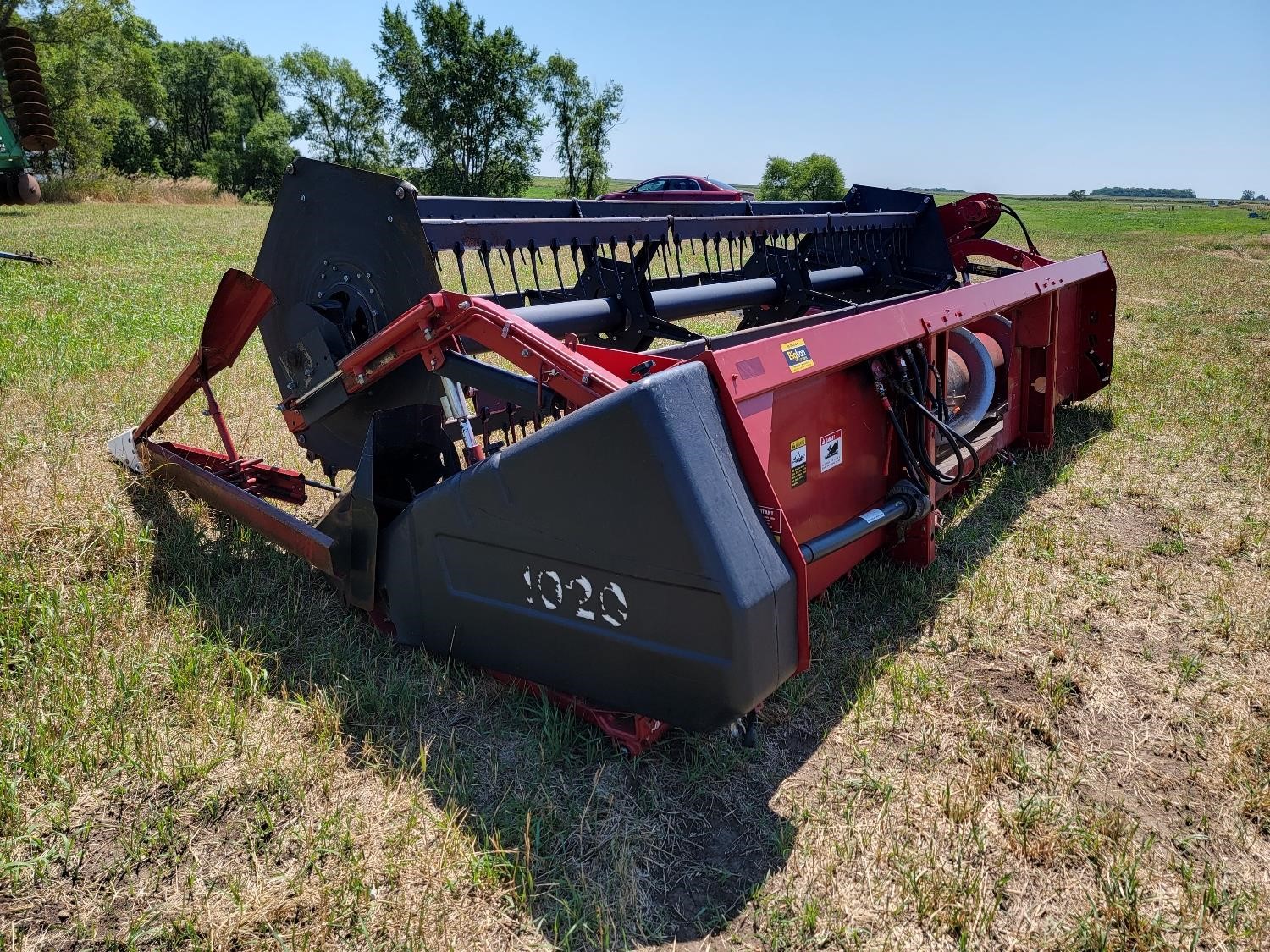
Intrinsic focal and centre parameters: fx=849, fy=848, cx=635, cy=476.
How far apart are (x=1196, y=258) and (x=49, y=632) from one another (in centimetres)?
2397

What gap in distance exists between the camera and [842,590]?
3428mm

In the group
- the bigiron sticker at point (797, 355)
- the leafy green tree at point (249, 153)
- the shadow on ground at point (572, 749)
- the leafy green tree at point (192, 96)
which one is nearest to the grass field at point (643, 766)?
the shadow on ground at point (572, 749)

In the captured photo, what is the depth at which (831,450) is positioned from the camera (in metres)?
2.78

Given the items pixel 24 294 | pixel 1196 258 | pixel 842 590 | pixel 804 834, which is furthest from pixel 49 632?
pixel 1196 258

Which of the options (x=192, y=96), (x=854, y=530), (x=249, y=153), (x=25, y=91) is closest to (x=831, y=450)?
(x=854, y=530)

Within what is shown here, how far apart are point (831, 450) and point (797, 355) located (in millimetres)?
467

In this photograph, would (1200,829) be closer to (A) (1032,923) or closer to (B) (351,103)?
(A) (1032,923)

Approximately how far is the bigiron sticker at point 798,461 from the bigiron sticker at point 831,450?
10 cm

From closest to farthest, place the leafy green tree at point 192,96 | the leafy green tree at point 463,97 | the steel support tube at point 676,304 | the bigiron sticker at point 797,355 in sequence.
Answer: the bigiron sticker at point 797,355
the steel support tube at point 676,304
the leafy green tree at point 463,97
the leafy green tree at point 192,96

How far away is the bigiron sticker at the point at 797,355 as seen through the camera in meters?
2.40

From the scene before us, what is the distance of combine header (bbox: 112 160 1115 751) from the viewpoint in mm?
2051

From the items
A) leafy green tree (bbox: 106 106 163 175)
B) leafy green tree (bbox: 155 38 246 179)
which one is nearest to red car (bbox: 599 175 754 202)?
leafy green tree (bbox: 106 106 163 175)

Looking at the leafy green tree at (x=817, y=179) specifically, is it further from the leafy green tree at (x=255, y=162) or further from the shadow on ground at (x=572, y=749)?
the shadow on ground at (x=572, y=749)

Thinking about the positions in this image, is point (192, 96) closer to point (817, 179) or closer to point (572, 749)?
point (817, 179)
